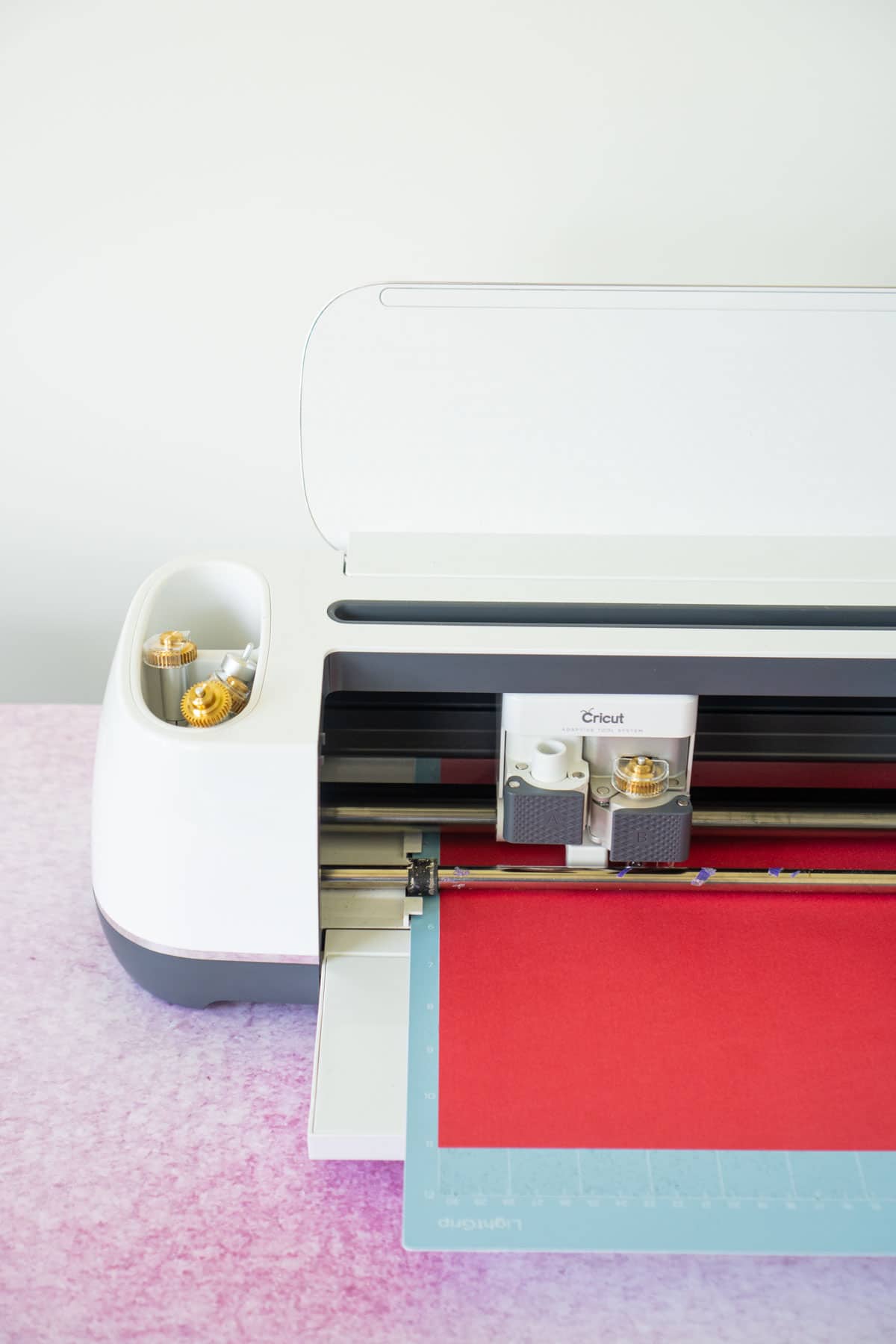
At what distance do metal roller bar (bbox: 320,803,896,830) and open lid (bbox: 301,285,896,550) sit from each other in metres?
0.25

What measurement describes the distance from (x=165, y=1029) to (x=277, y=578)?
36cm

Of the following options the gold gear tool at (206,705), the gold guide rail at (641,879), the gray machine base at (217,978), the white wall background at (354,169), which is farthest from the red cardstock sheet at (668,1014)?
the white wall background at (354,169)

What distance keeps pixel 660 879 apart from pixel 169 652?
1.38 ft

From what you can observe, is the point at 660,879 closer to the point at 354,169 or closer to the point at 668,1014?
the point at 668,1014

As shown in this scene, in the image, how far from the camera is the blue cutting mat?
61 cm

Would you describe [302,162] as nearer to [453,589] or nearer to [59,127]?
[59,127]

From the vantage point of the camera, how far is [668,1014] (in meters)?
0.76

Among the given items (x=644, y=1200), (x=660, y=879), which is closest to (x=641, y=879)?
(x=660, y=879)

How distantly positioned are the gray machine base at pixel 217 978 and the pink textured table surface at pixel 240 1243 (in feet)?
0.08

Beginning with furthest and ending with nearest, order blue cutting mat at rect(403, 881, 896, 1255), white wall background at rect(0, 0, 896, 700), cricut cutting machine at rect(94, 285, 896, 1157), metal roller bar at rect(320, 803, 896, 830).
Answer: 1. white wall background at rect(0, 0, 896, 700)
2. metal roller bar at rect(320, 803, 896, 830)
3. cricut cutting machine at rect(94, 285, 896, 1157)
4. blue cutting mat at rect(403, 881, 896, 1255)

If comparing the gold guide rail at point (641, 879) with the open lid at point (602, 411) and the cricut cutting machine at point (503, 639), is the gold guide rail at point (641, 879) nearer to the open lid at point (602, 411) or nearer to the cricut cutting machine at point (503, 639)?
the cricut cutting machine at point (503, 639)

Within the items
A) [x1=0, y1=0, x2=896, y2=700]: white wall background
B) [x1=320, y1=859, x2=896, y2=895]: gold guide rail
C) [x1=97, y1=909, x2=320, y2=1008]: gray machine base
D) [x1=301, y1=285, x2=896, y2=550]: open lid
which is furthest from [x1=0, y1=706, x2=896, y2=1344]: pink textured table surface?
[x1=0, y1=0, x2=896, y2=700]: white wall background

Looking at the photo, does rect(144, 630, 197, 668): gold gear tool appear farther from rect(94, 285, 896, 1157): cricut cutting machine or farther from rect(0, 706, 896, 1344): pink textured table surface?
rect(0, 706, 896, 1344): pink textured table surface

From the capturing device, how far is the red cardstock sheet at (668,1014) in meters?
0.68
